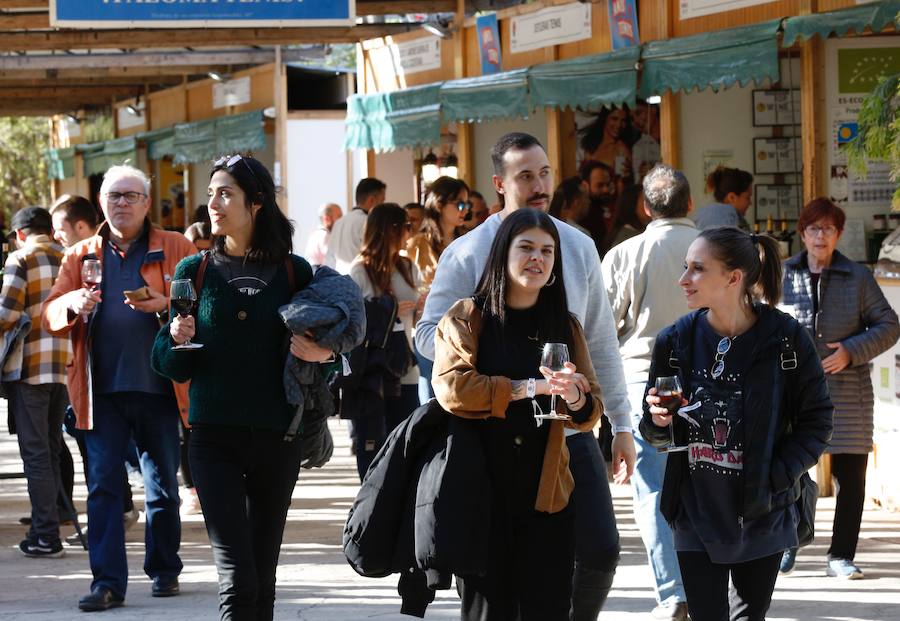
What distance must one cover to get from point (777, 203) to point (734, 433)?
28.8ft

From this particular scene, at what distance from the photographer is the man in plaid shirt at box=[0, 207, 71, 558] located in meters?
8.47

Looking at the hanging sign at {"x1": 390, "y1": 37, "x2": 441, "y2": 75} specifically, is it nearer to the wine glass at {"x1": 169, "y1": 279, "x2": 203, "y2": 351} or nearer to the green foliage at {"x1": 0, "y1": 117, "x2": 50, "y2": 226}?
the wine glass at {"x1": 169, "y1": 279, "x2": 203, "y2": 351}

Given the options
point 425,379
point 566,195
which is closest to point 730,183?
point 566,195

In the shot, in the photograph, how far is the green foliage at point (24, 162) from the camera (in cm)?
4888

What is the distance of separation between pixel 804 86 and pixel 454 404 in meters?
7.28

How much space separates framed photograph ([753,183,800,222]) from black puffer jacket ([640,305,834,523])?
855cm

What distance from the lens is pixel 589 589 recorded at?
529cm

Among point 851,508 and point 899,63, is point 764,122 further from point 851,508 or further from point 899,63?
point 851,508

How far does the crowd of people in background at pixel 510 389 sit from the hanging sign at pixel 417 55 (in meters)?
9.29

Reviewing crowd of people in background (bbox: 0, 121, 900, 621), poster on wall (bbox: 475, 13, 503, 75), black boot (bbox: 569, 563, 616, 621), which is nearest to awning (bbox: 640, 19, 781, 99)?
poster on wall (bbox: 475, 13, 503, 75)

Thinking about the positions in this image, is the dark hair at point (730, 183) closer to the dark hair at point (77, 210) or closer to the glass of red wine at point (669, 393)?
the dark hair at point (77, 210)

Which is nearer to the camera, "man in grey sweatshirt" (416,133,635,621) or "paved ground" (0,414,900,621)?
"man in grey sweatshirt" (416,133,635,621)

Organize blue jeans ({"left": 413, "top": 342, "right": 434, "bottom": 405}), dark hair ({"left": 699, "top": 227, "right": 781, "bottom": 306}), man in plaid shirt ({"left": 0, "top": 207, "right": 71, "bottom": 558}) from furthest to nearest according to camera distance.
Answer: blue jeans ({"left": 413, "top": 342, "right": 434, "bottom": 405}), man in plaid shirt ({"left": 0, "top": 207, "right": 71, "bottom": 558}), dark hair ({"left": 699, "top": 227, "right": 781, "bottom": 306})

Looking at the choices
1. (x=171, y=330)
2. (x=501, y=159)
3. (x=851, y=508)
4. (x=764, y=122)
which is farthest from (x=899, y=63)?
(x=171, y=330)
